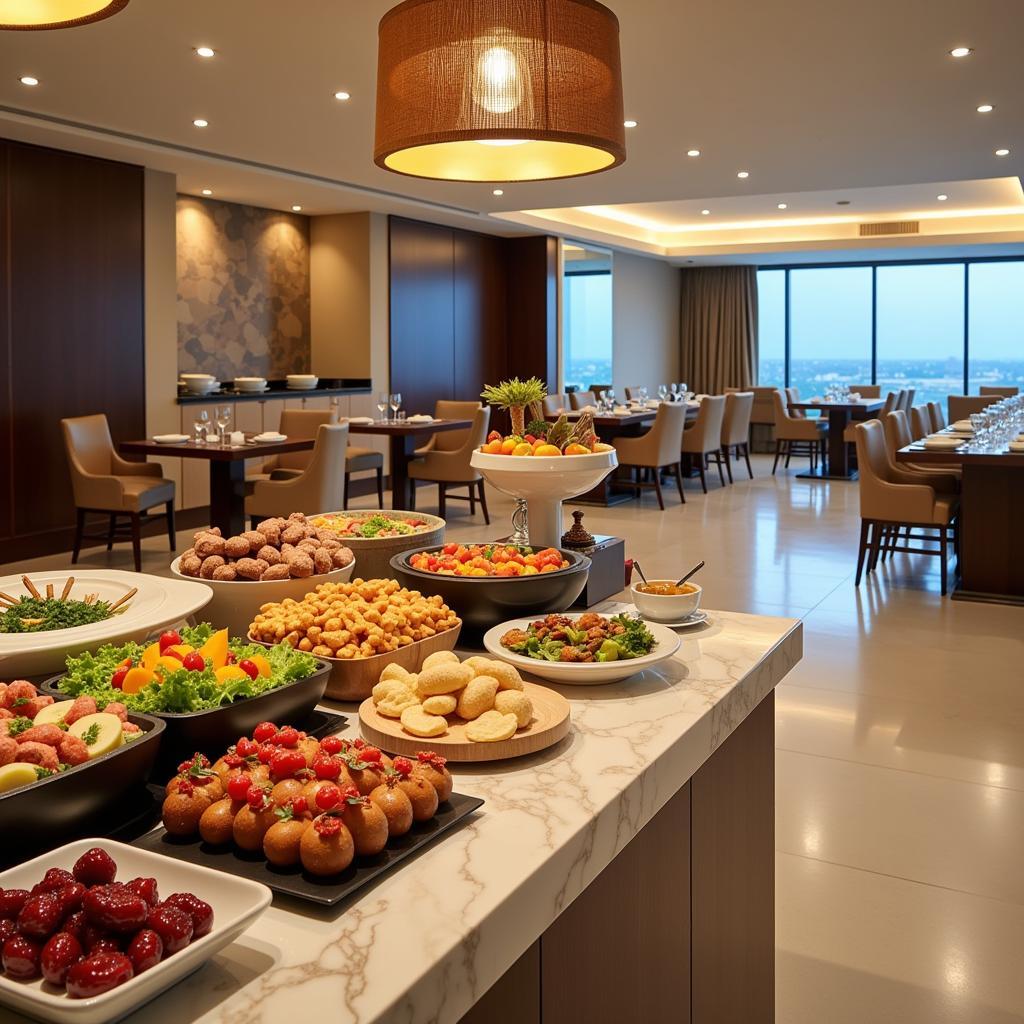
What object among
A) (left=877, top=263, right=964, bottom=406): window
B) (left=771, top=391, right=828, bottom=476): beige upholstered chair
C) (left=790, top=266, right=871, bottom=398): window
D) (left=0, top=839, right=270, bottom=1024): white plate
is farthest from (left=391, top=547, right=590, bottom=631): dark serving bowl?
(left=790, top=266, right=871, bottom=398): window

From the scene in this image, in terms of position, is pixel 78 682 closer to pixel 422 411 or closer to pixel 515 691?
pixel 515 691

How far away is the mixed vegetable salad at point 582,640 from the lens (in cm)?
169

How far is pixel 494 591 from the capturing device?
6.30 ft

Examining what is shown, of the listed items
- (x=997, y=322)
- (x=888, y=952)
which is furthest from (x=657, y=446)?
(x=888, y=952)

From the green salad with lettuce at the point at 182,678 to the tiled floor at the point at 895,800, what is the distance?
1.47 metres

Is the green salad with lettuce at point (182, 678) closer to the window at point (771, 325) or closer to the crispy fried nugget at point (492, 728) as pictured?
the crispy fried nugget at point (492, 728)

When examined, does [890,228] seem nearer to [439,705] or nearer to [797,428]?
[797,428]

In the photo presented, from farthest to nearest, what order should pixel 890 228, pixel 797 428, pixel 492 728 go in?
pixel 890 228, pixel 797 428, pixel 492 728

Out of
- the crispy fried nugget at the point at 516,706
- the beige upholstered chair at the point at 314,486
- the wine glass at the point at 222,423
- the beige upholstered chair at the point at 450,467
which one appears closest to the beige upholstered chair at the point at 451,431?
the beige upholstered chair at the point at 450,467

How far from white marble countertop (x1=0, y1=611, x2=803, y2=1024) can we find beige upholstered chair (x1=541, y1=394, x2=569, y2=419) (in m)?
8.61

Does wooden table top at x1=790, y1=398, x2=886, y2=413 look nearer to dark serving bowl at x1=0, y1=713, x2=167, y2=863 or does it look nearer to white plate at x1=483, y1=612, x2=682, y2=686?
white plate at x1=483, y1=612, x2=682, y2=686

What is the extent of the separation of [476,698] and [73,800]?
1.76ft

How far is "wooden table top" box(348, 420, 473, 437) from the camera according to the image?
8367 mm

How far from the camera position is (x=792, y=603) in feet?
19.6
